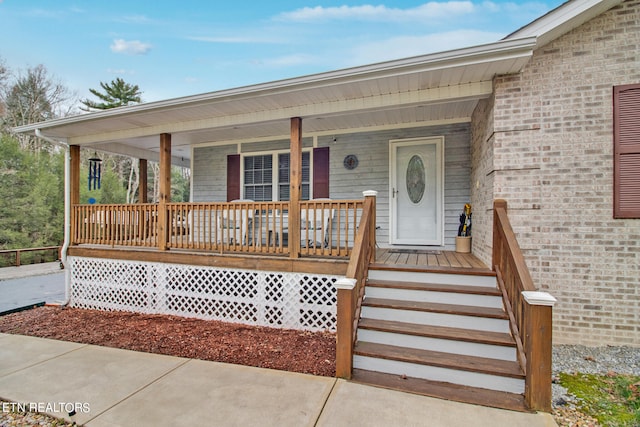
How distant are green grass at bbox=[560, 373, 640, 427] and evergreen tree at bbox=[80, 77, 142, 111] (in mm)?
24700

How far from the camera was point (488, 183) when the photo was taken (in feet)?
13.3

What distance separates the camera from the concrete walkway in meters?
2.41

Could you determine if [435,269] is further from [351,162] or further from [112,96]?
[112,96]

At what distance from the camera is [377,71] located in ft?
12.1

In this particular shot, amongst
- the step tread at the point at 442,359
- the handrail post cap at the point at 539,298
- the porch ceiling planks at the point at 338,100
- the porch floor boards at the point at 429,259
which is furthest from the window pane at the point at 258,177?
the handrail post cap at the point at 539,298

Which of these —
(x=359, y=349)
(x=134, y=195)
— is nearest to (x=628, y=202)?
(x=359, y=349)

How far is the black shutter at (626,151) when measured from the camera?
3.54m

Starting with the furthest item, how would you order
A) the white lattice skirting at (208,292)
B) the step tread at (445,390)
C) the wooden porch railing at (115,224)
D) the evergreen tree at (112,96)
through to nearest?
the evergreen tree at (112,96)
the wooden porch railing at (115,224)
the white lattice skirting at (208,292)
the step tread at (445,390)

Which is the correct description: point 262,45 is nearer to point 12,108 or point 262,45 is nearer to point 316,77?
point 12,108

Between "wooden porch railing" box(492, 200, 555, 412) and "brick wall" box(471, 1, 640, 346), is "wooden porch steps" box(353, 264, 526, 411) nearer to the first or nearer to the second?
"wooden porch railing" box(492, 200, 555, 412)

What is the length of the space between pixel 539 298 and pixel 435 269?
1.43m

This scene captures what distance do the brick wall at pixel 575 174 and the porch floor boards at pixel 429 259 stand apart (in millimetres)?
755

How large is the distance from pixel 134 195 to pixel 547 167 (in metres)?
23.1

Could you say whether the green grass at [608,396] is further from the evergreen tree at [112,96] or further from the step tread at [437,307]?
the evergreen tree at [112,96]
